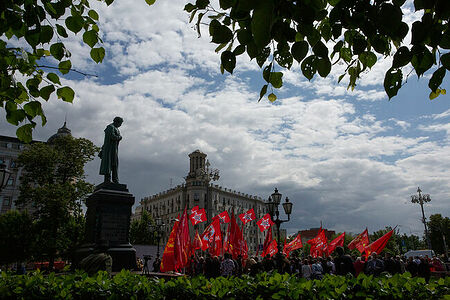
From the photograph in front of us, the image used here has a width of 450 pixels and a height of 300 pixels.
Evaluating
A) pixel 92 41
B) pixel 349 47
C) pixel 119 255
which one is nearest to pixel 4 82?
pixel 92 41

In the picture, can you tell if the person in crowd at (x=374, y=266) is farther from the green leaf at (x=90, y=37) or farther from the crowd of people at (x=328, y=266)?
the green leaf at (x=90, y=37)

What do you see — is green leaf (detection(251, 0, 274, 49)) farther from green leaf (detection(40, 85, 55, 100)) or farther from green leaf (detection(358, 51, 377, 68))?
green leaf (detection(40, 85, 55, 100))

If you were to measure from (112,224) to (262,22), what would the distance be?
50.3 ft

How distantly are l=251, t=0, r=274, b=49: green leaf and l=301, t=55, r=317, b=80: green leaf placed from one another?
121cm

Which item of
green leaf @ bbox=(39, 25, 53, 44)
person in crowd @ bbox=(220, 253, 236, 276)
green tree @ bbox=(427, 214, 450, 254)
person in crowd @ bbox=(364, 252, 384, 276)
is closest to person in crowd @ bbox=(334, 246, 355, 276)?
person in crowd @ bbox=(364, 252, 384, 276)

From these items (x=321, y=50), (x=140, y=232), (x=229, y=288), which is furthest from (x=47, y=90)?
(x=140, y=232)

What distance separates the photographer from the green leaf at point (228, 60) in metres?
2.66

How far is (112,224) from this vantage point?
15.2m

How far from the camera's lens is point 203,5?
268cm

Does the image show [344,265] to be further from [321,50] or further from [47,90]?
[47,90]

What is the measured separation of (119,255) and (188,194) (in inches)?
2708

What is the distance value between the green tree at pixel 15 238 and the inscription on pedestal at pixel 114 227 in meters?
26.4

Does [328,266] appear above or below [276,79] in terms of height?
below

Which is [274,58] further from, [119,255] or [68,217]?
[68,217]
